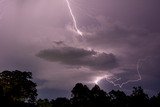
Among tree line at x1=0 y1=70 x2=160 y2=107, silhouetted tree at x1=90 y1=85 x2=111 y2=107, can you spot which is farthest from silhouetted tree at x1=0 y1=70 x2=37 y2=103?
silhouetted tree at x1=90 y1=85 x2=111 y2=107

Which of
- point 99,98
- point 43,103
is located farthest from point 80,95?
point 43,103

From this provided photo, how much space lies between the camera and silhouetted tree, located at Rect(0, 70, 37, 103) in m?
90.2

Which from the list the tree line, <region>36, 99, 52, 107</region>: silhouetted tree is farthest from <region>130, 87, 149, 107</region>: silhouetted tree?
<region>36, 99, 52, 107</region>: silhouetted tree

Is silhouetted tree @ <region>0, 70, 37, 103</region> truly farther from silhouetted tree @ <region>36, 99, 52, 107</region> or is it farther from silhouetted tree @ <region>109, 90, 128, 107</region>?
silhouetted tree @ <region>109, 90, 128, 107</region>

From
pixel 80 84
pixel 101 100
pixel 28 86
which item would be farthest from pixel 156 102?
pixel 28 86

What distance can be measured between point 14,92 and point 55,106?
70.6 feet

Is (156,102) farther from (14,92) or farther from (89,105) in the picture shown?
(14,92)

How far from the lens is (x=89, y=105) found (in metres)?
91.4

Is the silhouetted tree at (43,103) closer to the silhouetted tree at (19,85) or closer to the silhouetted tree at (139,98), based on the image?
the silhouetted tree at (19,85)

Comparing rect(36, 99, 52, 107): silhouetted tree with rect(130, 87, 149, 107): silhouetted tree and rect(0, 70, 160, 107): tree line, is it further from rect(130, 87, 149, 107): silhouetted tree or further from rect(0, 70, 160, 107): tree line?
rect(130, 87, 149, 107): silhouetted tree

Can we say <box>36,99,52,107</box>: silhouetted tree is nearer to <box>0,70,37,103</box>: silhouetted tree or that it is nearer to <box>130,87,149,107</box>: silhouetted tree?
<box>0,70,37,103</box>: silhouetted tree

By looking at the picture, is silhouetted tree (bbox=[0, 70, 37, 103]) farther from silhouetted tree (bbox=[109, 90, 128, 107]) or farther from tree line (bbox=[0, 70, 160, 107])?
silhouetted tree (bbox=[109, 90, 128, 107])

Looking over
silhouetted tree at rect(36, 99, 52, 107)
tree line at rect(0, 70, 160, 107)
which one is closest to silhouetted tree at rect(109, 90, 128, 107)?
tree line at rect(0, 70, 160, 107)

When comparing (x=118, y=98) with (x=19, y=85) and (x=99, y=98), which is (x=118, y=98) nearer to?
(x=99, y=98)
